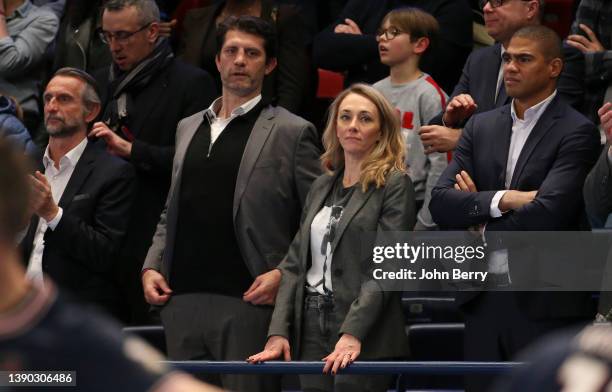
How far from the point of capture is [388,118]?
6172 mm

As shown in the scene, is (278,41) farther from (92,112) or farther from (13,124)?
(13,124)

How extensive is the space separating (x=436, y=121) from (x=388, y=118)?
719 millimetres

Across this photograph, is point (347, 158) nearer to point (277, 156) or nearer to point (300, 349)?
point (277, 156)

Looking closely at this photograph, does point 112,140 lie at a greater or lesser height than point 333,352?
greater

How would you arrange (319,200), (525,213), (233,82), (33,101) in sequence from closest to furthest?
(525,213) < (319,200) < (233,82) < (33,101)

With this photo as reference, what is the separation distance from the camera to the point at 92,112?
709 cm

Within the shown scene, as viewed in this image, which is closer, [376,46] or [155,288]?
[155,288]

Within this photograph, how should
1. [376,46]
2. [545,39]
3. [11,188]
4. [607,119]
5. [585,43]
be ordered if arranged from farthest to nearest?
1. [376,46]
2. [585,43]
3. [545,39]
4. [607,119]
5. [11,188]

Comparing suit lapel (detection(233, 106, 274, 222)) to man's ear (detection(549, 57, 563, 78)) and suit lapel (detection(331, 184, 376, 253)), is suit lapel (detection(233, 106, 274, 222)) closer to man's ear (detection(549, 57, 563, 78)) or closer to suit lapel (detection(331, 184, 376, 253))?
suit lapel (detection(331, 184, 376, 253))

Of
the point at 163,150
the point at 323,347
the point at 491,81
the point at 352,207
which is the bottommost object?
the point at 323,347

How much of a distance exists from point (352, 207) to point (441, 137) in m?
0.82

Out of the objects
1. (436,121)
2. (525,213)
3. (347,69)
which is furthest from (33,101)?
(525,213)

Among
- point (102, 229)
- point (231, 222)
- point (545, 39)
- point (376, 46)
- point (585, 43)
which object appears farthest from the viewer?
point (376, 46)

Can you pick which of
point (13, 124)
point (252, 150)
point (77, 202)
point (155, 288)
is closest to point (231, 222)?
point (252, 150)
